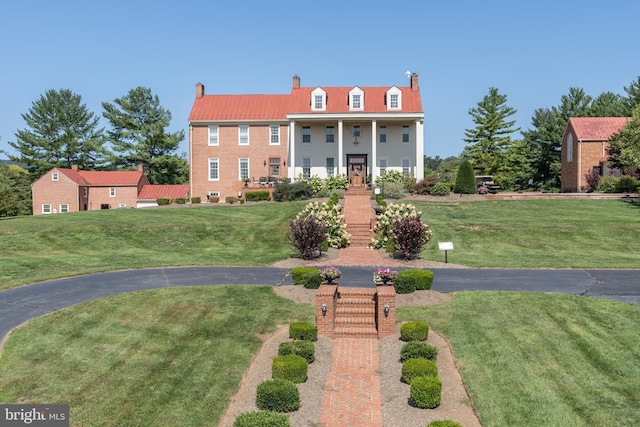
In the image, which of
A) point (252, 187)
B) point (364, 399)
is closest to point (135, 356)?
point (364, 399)

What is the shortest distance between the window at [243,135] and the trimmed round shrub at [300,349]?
131 feet

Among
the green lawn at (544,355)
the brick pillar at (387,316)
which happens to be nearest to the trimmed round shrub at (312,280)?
the green lawn at (544,355)

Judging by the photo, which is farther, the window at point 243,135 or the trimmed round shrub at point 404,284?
the window at point 243,135

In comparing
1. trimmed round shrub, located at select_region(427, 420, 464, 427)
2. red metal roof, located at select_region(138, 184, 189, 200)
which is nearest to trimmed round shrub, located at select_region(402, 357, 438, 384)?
trimmed round shrub, located at select_region(427, 420, 464, 427)

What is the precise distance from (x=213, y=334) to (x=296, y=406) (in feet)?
14.6

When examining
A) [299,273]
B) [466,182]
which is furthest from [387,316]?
[466,182]

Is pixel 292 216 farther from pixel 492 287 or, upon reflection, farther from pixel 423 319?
pixel 423 319

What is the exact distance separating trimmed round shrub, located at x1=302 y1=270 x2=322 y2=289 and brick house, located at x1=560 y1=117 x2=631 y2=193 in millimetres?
42734

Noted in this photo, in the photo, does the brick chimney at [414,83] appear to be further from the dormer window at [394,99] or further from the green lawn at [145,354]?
the green lawn at [145,354]

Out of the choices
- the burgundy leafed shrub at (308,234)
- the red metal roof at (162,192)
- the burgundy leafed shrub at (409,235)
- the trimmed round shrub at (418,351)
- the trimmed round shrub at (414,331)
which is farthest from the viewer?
the red metal roof at (162,192)

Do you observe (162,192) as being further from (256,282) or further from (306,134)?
(256,282)

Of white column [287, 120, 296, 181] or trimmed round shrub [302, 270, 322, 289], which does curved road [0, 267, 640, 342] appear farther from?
white column [287, 120, 296, 181]

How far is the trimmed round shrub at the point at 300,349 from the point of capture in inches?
512

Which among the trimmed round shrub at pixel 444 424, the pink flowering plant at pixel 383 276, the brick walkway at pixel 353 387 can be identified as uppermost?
the pink flowering plant at pixel 383 276
